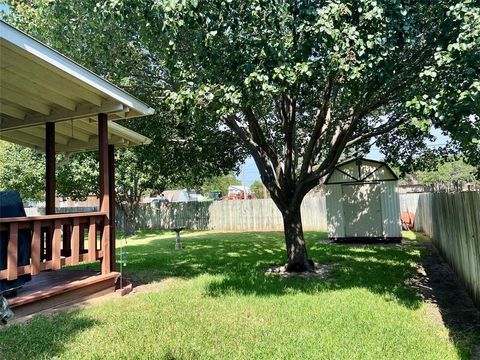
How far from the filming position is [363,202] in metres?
12.7

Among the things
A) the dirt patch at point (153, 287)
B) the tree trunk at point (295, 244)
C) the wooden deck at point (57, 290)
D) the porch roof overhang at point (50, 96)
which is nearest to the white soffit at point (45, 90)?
the porch roof overhang at point (50, 96)

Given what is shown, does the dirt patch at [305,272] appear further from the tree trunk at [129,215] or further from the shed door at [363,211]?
the tree trunk at [129,215]

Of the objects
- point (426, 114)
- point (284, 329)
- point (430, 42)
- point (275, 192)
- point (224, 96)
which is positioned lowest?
point (284, 329)

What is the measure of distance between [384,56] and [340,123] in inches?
131

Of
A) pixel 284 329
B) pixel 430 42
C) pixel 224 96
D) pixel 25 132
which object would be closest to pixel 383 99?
pixel 430 42

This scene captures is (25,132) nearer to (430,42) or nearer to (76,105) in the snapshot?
(76,105)

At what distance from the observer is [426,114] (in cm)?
369

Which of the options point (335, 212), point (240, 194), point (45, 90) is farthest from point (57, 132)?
point (240, 194)

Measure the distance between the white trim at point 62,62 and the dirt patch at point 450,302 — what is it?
4.88 metres

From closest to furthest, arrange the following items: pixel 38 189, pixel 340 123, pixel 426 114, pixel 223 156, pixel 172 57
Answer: pixel 426 114 < pixel 172 57 < pixel 340 123 < pixel 223 156 < pixel 38 189

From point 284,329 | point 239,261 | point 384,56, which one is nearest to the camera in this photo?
point 284,329

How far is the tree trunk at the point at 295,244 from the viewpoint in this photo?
713 cm

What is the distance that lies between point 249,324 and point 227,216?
15275 millimetres

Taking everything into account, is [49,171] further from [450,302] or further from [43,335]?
[450,302]
